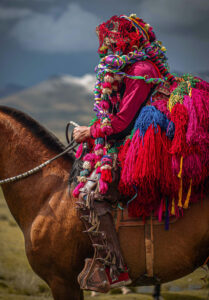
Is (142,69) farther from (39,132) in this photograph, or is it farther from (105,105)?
(39,132)

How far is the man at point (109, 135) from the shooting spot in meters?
3.00

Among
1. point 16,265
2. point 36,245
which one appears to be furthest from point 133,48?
point 16,265

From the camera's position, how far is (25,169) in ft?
11.4

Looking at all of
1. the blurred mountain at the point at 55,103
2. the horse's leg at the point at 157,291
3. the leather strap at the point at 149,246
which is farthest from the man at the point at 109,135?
the blurred mountain at the point at 55,103

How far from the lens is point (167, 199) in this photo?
9.95 ft

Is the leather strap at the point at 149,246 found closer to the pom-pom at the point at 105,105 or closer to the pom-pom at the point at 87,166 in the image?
the pom-pom at the point at 87,166

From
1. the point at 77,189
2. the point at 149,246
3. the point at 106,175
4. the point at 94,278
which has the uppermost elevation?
the point at 106,175

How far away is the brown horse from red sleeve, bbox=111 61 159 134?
84cm

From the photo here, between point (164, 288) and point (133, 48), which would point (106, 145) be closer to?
point (133, 48)

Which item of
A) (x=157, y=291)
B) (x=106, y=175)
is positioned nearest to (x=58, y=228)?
(x=106, y=175)

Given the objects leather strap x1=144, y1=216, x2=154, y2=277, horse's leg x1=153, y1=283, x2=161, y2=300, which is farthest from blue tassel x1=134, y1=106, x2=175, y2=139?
horse's leg x1=153, y1=283, x2=161, y2=300

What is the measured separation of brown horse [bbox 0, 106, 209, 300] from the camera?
9.95 ft

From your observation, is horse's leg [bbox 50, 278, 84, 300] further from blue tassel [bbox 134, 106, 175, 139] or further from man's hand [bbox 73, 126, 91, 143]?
blue tassel [bbox 134, 106, 175, 139]

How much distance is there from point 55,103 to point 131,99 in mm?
123317
